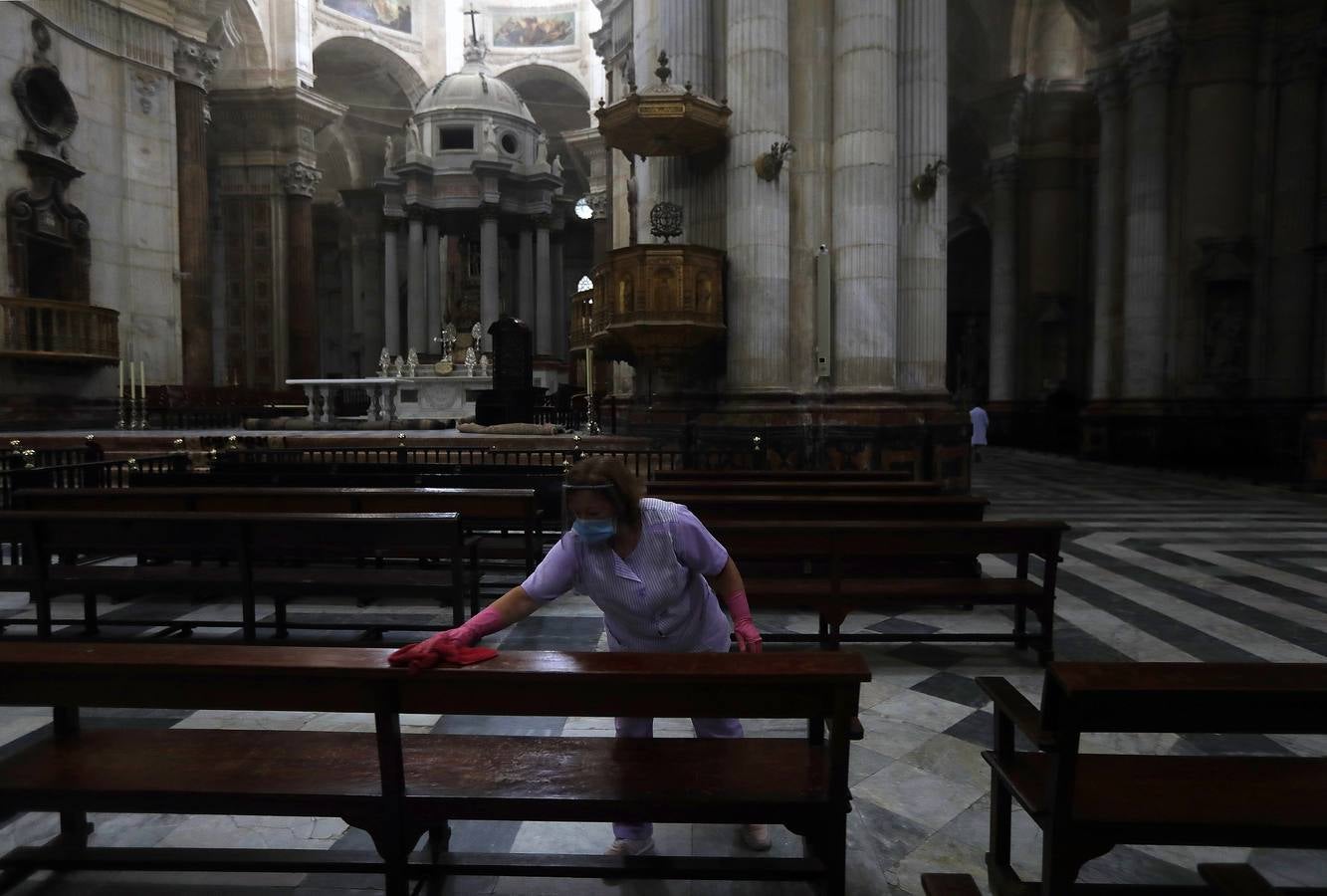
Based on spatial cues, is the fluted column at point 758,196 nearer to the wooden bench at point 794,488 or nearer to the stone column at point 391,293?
the wooden bench at point 794,488

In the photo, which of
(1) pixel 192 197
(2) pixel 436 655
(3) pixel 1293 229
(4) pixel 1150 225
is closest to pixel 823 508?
(2) pixel 436 655

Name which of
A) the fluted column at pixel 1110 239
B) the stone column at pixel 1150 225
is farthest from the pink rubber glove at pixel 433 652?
the fluted column at pixel 1110 239

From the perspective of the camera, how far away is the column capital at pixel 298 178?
86.4 feet

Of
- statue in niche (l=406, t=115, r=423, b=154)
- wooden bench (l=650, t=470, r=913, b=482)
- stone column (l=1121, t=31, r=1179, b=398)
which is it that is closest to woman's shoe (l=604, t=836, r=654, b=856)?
wooden bench (l=650, t=470, r=913, b=482)

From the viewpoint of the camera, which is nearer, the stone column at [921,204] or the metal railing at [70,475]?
the metal railing at [70,475]

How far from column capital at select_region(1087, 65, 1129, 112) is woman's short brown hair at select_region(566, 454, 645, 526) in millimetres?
21049

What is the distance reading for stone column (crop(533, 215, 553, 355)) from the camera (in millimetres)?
32062

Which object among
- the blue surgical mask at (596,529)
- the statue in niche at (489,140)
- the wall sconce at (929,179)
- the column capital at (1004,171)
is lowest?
the blue surgical mask at (596,529)

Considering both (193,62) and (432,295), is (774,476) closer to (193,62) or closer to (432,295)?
(193,62)

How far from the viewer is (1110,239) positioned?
747 inches

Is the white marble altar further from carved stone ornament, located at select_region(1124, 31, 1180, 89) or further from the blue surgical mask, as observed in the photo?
the blue surgical mask

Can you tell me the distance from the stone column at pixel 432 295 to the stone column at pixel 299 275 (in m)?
4.74

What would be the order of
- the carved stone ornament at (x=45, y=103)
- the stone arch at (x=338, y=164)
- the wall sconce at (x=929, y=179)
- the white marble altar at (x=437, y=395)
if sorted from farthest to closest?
the stone arch at (x=338, y=164) < the white marble altar at (x=437, y=395) < the carved stone ornament at (x=45, y=103) < the wall sconce at (x=929, y=179)

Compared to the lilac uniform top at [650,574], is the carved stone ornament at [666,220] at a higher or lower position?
higher
